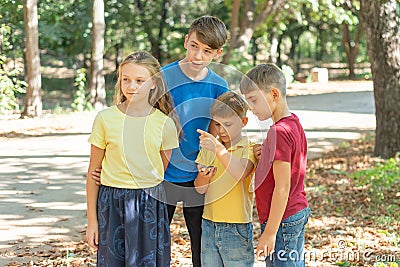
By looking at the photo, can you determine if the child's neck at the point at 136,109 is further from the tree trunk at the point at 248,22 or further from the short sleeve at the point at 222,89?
the tree trunk at the point at 248,22

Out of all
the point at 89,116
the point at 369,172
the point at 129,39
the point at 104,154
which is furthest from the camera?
the point at 129,39

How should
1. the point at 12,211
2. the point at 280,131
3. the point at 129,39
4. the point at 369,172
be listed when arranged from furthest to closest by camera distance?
the point at 129,39 → the point at 369,172 → the point at 12,211 → the point at 280,131

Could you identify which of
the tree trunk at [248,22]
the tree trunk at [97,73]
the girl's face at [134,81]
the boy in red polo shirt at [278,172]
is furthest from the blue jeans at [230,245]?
the tree trunk at [248,22]

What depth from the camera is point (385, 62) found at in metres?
8.74

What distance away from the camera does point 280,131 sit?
3.07 meters

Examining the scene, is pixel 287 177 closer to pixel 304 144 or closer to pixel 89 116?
pixel 304 144

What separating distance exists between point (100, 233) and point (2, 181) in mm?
5425

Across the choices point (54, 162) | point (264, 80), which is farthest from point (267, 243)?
point (54, 162)

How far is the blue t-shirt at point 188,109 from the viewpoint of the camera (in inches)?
135

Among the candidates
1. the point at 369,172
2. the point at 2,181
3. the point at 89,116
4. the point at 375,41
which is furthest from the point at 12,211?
the point at 89,116

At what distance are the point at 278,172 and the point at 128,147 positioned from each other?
0.77 meters

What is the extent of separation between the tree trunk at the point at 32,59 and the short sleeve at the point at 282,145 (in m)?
12.1

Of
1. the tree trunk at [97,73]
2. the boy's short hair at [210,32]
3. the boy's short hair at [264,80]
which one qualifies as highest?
the boy's short hair at [210,32]

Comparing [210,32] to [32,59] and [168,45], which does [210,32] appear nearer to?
[32,59]
